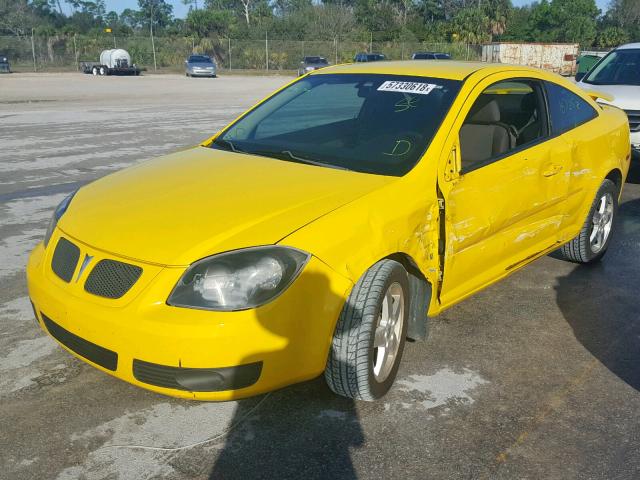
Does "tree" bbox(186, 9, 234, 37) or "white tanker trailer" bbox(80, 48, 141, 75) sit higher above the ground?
"tree" bbox(186, 9, 234, 37)

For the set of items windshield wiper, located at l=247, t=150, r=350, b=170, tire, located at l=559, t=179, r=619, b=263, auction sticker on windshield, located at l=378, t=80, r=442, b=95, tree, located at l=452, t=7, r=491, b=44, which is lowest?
tire, located at l=559, t=179, r=619, b=263

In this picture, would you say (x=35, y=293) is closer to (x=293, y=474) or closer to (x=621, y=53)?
(x=293, y=474)

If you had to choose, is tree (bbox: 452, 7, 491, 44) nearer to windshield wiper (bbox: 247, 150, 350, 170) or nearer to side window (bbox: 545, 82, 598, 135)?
side window (bbox: 545, 82, 598, 135)

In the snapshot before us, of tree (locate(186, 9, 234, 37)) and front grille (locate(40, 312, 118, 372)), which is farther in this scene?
tree (locate(186, 9, 234, 37))

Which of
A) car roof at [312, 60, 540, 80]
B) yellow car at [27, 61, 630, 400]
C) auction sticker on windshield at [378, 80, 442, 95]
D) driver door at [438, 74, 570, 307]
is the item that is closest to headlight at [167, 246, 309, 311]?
yellow car at [27, 61, 630, 400]

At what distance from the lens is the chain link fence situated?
50.3 meters

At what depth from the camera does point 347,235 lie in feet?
9.19

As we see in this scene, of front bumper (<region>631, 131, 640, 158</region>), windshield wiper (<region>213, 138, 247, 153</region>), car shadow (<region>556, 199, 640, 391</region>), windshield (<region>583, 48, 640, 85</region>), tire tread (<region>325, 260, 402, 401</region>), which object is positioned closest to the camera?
tire tread (<region>325, 260, 402, 401</region>)

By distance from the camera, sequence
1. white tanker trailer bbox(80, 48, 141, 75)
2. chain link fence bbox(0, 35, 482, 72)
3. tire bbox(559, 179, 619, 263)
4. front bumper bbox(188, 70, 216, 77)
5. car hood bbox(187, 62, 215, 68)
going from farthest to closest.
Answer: chain link fence bbox(0, 35, 482, 72) → white tanker trailer bbox(80, 48, 141, 75) → car hood bbox(187, 62, 215, 68) → front bumper bbox(188, 70, 216, 77) → tire bbox(559, 179, 619, 263)

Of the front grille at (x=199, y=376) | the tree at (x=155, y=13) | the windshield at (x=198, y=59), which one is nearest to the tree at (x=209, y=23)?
the windshield at (x=198, y=59)

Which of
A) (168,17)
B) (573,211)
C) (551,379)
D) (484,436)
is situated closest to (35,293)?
(484,436)

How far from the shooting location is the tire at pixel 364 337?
281 cm

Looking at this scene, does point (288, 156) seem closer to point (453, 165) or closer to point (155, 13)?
point (453, 165)

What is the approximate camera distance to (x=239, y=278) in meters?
2.62
